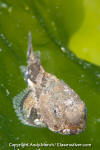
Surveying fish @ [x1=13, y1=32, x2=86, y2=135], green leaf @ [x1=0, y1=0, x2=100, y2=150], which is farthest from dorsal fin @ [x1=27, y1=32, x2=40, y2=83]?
green leaf @ [x1=0, y1=0, x2=100, y2=150]

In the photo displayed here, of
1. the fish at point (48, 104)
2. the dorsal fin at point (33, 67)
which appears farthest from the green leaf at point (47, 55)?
the dorsal fin at point (33, 67)

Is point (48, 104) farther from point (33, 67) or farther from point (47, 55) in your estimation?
point (47, 55)

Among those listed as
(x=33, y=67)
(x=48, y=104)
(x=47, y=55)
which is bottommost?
(x=47, y=55)

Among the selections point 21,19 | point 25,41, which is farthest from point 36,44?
point 21,19

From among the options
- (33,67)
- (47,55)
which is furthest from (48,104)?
(47,55)

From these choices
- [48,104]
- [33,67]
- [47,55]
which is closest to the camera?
[48,104]

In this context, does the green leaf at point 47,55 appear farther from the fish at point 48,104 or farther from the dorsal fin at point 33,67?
the dorsal fin at point 33,67

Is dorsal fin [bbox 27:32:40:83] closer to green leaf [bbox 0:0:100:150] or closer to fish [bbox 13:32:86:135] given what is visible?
fish [bbox 13:32:86:135]
